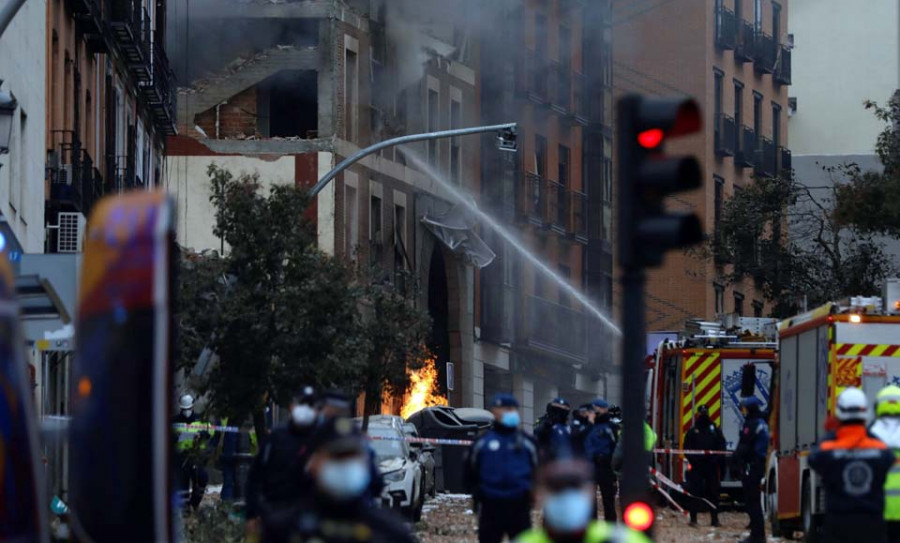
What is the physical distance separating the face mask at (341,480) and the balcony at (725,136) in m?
54.9

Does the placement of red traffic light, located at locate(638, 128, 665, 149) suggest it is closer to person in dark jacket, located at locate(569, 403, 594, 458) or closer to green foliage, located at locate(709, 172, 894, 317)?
person in dark jacket, located at locate(569, 403, 594, 458)

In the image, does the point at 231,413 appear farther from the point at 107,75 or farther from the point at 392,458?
the point at 107,75

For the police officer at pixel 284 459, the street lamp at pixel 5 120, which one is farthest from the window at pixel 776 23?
the police officer at pixel 284 459

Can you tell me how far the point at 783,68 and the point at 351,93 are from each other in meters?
24.9

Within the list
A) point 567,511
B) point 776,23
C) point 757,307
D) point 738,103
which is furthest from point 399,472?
point 776,23

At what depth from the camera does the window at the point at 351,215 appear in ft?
148

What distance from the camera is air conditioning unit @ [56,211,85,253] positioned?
92.9 feet

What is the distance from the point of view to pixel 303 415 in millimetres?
13156

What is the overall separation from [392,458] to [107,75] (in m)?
10.8

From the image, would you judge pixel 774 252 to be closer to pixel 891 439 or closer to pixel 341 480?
pixel 891 439

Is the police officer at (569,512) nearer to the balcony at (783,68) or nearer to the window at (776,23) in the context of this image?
the balcony at (783,68)

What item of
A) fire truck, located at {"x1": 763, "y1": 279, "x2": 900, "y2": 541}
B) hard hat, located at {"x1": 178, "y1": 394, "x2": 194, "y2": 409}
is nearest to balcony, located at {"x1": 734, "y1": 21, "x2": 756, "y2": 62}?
hard hat, located at {"x1": 178, "y1": 394, "x2": 194, "y2": 409}

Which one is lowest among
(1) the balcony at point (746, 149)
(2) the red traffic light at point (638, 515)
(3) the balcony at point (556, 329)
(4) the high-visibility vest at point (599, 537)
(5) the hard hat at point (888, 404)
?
(2) the red traffic light at point (638, 515)

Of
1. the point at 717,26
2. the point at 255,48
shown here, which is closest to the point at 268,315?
the point at 255,48
